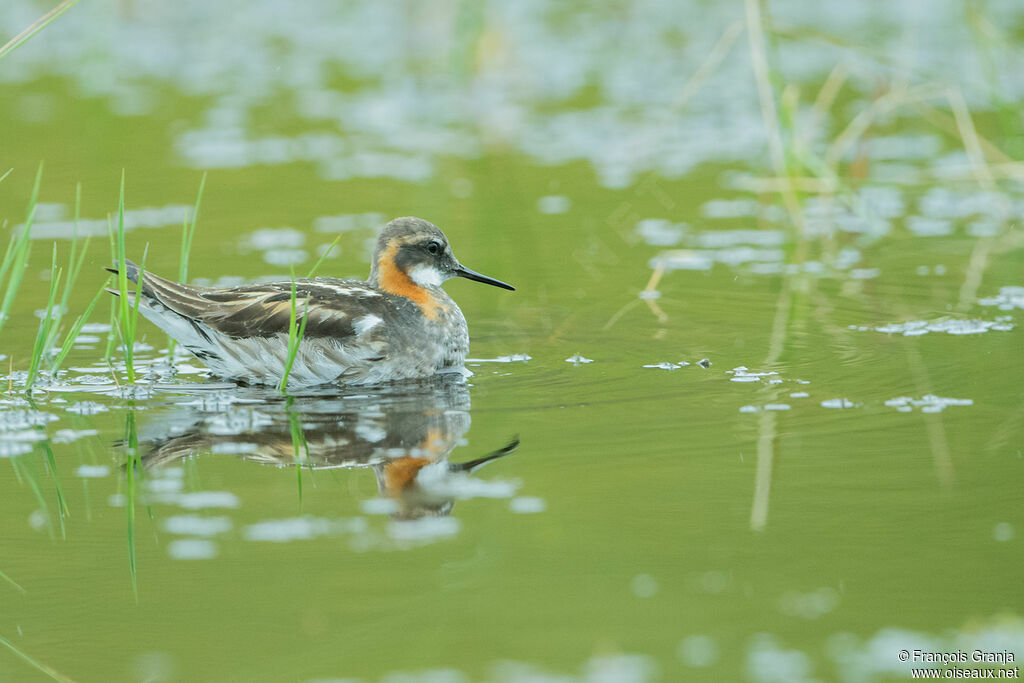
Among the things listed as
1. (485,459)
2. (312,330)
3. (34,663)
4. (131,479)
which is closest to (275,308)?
(312,330)

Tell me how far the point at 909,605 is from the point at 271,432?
3769 mm

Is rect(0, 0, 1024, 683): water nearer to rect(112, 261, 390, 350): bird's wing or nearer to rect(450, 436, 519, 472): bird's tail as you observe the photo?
rect(450, 436, 519, 472): bird's tail

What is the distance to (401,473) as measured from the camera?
7.18 m

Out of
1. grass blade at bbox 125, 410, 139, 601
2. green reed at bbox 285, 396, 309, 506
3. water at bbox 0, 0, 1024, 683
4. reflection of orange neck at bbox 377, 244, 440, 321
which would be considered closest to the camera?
water at bbox 0, 0, 1024, 683

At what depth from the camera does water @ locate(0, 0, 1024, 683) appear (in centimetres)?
540

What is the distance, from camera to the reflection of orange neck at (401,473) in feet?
22.9

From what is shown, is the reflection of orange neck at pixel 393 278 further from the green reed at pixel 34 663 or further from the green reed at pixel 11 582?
the green reed at pixel 34 663

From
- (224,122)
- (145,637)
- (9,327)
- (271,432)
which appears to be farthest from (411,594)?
(224,122)

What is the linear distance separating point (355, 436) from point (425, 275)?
231 centimetres

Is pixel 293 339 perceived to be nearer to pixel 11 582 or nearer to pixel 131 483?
pixel 131 483

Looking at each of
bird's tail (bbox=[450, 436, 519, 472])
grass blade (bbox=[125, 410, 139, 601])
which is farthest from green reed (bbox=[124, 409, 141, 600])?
bird's tail (bbox=[450, 436, 519, 472])

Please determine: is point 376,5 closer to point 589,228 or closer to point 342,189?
point 342,189

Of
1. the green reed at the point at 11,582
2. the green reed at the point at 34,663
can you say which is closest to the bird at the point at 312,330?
the green reed at the point at 11,582

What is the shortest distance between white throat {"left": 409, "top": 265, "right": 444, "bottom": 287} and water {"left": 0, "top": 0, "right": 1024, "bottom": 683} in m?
0.62
